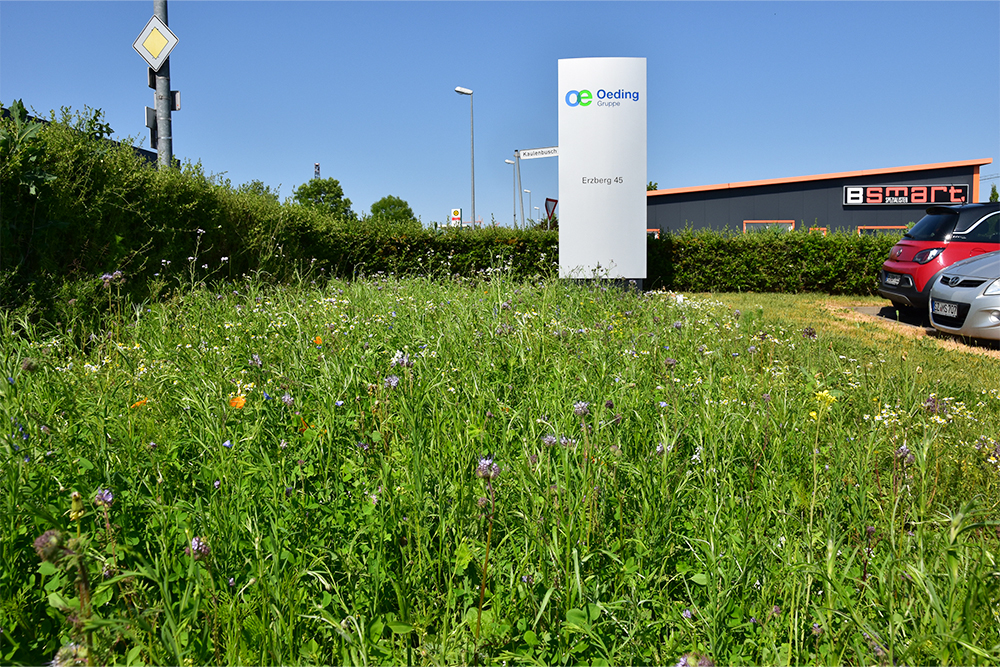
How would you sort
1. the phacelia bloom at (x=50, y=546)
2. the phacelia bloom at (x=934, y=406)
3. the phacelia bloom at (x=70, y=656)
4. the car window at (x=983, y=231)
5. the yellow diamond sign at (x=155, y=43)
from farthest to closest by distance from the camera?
the car window at (x=983, y=231), the yellow diamond sign at (x=155, y=43), the phacelia bloom at (x=934, y=406), the phacelia bloom at (x=70, y=656), the phacelia bloom at (x=50, y=546)

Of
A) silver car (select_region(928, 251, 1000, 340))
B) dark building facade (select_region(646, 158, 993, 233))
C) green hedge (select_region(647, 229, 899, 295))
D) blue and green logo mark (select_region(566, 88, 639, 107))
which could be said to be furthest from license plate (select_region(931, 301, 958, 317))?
dark building facade (select_region(646, 158, 993, 233))

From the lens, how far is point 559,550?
209cm

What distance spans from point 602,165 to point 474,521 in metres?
10.6

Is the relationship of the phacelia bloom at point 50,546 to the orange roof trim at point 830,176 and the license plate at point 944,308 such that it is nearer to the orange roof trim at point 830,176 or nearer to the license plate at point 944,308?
the license plate at point 944,308

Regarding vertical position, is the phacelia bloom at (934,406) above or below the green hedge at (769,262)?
below

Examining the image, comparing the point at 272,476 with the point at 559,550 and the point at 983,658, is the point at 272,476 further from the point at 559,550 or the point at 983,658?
the point at 983,658

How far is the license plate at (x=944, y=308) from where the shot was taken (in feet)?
25.4

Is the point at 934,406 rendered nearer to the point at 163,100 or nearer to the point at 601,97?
the point at 163,100

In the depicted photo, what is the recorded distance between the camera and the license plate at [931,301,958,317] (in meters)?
7.75

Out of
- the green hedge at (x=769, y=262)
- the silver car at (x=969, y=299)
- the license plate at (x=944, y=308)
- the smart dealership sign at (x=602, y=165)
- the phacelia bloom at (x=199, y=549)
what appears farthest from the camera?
the green hedge at (x=769, y=262)

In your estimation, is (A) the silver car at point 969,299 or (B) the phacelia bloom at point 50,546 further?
(A) the silver car at point 969,299

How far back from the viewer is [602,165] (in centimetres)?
1187

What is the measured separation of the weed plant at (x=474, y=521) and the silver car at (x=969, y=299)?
182 inches

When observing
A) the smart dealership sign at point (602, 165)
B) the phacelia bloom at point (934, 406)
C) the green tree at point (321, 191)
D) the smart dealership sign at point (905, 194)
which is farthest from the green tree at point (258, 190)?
the green tree at point (321, 191)
